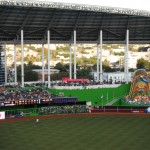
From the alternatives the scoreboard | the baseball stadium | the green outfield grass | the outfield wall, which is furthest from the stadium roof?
the green outfield grass

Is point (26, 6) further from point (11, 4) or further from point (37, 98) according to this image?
point (37, 98)

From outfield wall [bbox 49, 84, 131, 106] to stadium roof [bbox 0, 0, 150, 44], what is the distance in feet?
48.5

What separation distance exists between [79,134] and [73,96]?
25000mm

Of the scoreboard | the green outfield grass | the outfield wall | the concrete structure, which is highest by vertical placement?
the concrete structure

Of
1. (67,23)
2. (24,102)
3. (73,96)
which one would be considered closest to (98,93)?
(73,96)

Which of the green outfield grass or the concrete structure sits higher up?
the concrete structure

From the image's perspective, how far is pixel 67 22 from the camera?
76.2 metres

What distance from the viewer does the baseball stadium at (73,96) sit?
4147 centimetres

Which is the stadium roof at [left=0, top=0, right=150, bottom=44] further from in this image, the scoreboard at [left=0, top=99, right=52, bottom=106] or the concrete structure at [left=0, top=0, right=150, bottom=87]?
the scoreboard at [left=0, top=99, right=52, bottom=106]

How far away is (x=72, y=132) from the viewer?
4509cm

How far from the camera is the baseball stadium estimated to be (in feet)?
136

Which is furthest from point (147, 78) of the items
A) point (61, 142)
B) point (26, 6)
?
point (61, 142)

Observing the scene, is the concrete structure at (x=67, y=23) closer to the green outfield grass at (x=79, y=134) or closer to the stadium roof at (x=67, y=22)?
the stadium roof at (x=67, y=22)

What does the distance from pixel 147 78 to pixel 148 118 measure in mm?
15093
